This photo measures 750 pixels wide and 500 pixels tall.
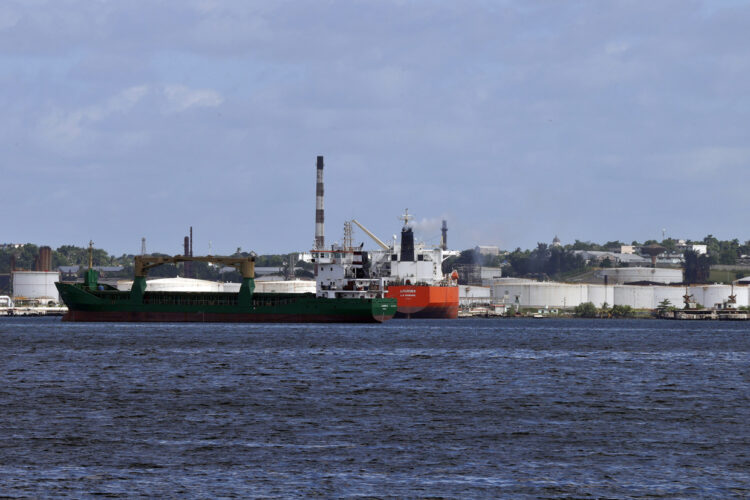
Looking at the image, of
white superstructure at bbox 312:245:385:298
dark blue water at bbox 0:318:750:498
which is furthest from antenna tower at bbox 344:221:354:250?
dark blue water at bbox 0:318:750:498

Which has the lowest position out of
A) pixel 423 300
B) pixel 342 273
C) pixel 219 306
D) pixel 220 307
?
pixel 220 307

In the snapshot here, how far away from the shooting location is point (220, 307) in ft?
443

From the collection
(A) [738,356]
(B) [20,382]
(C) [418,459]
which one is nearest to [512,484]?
(C) [418,459]

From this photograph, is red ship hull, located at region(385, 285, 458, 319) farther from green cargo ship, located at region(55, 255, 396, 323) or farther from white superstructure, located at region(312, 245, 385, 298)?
green cargo ship, located at region(55, 255, 396, 323)

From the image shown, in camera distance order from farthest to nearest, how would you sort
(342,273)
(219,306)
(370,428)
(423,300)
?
(423,300) → (342,273) → (219,306) → (370,428)

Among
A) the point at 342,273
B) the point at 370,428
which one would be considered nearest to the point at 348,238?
the point at 342,273

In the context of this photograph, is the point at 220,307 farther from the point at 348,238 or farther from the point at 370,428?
the point at 370,428

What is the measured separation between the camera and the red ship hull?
159500 millimetres

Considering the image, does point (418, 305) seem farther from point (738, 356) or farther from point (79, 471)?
point (79, 471)

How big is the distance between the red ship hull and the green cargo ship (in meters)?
22.0

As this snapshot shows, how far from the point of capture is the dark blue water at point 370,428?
24.8 m

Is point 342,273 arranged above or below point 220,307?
above

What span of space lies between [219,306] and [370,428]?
337 feet

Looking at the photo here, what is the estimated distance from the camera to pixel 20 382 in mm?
50000
